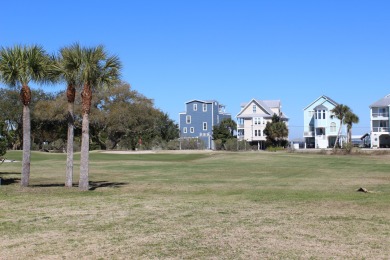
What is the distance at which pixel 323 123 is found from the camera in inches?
3799

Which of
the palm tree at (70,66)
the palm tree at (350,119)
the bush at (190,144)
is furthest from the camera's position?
the palm tree at (350,119)

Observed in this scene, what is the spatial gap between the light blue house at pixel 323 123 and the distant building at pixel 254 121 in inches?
312

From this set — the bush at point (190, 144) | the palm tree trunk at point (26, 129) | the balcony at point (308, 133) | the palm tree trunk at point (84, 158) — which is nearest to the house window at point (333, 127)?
the balcony at point (308, 133)

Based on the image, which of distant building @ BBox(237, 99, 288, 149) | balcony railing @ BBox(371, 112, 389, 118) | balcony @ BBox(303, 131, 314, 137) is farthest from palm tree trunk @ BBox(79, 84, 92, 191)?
balcony @ BBox(303, 131, 314, 137)

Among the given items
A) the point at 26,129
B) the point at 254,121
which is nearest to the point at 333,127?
the point at 254,121

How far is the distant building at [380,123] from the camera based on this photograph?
9375cm

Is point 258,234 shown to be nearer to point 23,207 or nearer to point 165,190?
point 23,207

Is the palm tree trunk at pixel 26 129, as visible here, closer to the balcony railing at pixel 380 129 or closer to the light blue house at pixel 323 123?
the light blue house at pixel 323 123

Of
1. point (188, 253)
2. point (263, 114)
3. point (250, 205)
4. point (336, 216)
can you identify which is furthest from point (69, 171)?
point (263, 114)

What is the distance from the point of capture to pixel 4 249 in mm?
8938

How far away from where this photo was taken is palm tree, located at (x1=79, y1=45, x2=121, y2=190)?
19.6 metres

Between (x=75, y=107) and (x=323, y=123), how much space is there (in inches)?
1896

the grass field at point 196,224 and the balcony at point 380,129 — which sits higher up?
the balcony at point 380,129

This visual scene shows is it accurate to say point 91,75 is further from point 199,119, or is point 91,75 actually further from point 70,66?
point 199,119
